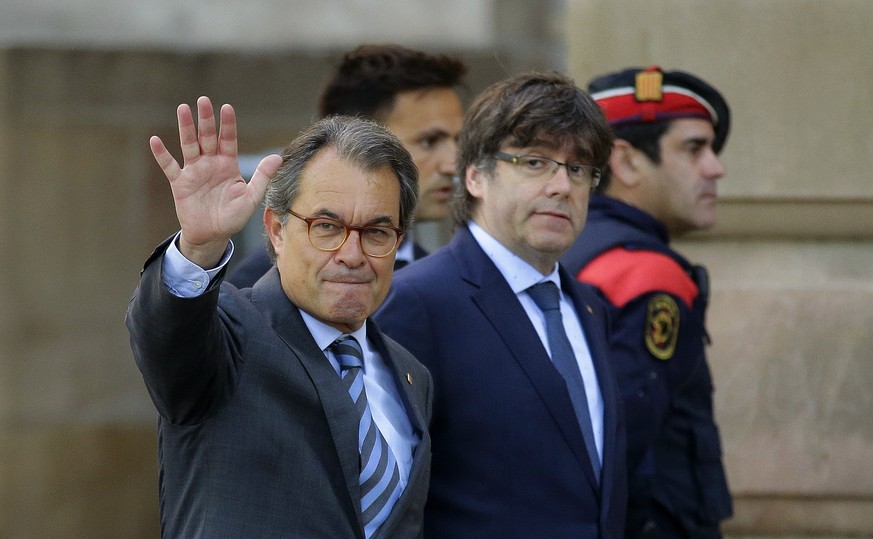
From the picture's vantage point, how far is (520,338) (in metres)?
3.21

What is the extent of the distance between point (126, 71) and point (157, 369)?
398 cm

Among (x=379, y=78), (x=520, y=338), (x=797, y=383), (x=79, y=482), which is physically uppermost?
(x=379, y=78)

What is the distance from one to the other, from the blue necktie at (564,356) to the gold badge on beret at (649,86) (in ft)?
3.74

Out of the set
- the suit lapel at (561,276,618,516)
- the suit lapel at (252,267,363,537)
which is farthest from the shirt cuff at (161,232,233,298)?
the suit lapel at (561,276,618,516)

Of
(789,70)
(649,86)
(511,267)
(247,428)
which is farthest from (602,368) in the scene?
(789,70)

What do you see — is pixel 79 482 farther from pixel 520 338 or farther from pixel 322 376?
pixel 322 376

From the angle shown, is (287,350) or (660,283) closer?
(287,350)

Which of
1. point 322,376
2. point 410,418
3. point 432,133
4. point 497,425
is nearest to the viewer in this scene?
point 322,376

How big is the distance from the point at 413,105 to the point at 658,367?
1.29 meters

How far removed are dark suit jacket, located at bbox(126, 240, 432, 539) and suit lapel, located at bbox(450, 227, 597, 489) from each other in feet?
2.27

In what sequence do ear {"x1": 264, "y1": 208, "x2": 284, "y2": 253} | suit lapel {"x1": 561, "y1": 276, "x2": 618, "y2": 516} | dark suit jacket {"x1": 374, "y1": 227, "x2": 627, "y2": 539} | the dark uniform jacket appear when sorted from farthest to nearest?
the dark uniform jacket → suit lapel {"x1": 561, "y1": 276, "x2": 618, "y2": 516} → dark suit jacket {"x1": 374, "y1": 227, "x2": 627, "y2": 539} → ear {"x1": 264, "y1": 208, "x2": 284, "y2": 253}

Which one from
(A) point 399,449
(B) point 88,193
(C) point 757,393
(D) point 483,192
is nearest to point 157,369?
(A) point 399,449

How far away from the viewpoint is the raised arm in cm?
228

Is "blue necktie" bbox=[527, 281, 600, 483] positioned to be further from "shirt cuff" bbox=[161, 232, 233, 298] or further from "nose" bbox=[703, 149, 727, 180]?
"shirt cuff" bbox=[161, 232, 233, 298]
